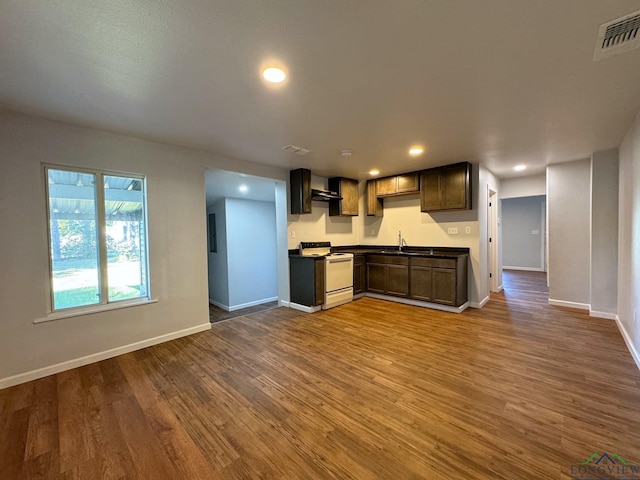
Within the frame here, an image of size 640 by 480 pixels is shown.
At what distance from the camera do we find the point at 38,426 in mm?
1843

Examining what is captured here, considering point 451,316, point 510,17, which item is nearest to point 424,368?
point 451,316

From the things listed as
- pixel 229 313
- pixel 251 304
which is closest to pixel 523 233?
pixel 251 304

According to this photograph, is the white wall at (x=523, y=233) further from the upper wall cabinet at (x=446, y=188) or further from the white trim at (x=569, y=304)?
the upper wall cabinet at (x=446, y=188)

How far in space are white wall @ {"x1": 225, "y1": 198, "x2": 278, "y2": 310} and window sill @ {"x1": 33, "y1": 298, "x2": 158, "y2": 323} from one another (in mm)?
2526

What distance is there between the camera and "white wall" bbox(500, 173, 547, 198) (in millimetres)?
5520

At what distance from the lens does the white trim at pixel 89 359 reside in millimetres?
2385

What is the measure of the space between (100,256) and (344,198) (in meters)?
3.93

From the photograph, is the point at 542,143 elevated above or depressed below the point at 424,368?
above

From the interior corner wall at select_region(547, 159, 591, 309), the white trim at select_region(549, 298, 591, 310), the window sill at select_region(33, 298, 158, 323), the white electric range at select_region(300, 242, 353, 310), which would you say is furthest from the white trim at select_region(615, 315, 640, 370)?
the window sill at select_region(33, 298, 158, 323)

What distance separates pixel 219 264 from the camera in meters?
6.03

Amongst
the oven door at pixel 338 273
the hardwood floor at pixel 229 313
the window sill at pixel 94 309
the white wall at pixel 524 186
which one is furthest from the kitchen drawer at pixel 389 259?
the window sill at pixel 94 309

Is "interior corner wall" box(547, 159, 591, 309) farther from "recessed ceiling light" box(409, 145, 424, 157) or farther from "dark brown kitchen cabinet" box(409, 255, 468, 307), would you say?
"recessed ceiling light" box(409, 145, 424, 157)

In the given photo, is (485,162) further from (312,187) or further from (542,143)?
(312,187)

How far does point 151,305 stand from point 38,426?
1.43m
